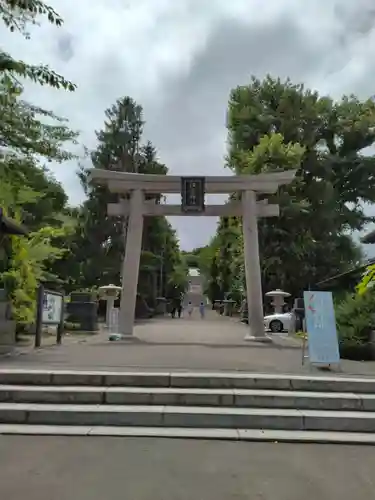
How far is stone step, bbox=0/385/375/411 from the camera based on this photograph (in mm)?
6555

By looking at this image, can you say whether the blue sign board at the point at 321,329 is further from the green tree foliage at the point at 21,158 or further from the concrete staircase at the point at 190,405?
the green tree foliage at the point at 21,158

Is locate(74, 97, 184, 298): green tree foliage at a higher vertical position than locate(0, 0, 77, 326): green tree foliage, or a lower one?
higher

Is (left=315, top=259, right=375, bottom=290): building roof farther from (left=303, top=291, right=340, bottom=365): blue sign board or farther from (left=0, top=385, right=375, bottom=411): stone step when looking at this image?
(left=0, top=385, right=375, bottom=411): stone step

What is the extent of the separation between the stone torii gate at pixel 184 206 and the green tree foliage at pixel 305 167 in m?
13.9

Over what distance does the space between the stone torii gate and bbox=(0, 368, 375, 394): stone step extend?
8.77 meters

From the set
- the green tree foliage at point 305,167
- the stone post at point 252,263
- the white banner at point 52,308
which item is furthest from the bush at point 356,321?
the green tree foliage at point 305,167

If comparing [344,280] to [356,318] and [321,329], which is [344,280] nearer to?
[356,318]

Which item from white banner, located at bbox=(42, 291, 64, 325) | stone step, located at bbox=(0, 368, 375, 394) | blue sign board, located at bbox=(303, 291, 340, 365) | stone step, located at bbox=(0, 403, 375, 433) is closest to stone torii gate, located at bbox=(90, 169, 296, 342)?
white banner, located at bbox=(42, 291, 64, 325)

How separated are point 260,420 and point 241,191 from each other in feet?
37.4

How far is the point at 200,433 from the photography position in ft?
18.9

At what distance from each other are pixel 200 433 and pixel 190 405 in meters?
0.79

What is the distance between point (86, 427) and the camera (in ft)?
19.5

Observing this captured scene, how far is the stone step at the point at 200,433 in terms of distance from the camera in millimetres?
Result: 5645

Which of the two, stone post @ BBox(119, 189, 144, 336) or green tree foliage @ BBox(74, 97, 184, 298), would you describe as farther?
green tree foliage @ BBox(74, 97, 184, 298)
